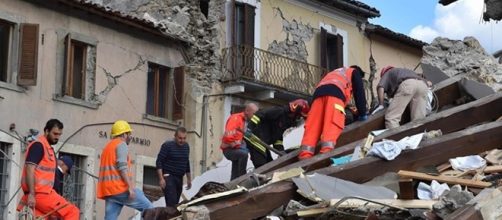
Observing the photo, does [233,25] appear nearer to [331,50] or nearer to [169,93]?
[169,93]

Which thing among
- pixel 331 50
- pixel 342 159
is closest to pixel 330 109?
pixel 342 159

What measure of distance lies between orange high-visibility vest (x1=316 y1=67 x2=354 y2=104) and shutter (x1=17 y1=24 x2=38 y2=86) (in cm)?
1025

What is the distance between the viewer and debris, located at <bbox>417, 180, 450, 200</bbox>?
526 cm

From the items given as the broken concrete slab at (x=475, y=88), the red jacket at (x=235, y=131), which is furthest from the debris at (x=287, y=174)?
the red jacket at (x=235, y=131)

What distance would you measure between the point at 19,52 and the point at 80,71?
1937 millimetres

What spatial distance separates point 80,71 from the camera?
18.8 metres

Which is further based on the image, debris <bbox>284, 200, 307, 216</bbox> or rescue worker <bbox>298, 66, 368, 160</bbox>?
rescue worker <bbox>298, 66, 368, 160</bbox>

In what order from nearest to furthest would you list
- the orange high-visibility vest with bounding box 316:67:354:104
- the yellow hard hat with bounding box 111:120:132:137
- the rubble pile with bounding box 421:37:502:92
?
the orange high-visibility vest with bounding box 316:67:354:104
the rubble pile with bounding box 421:37:502:92
the yellow hard hat with bounding box 111:120:132:137

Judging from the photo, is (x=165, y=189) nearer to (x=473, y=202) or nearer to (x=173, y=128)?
(x=473, y=202)

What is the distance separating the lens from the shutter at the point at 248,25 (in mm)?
23203

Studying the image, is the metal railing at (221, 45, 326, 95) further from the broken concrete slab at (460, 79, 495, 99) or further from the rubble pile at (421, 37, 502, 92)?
the broken concrete slab at (460, 79, 495, 99)

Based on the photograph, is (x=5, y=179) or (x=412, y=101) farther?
(x=5, y=179)

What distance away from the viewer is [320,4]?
1023 inches

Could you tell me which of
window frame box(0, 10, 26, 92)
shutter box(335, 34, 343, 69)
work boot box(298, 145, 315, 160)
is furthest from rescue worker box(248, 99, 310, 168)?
shutter box(335, 34, 343, 69)
